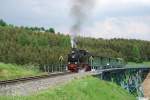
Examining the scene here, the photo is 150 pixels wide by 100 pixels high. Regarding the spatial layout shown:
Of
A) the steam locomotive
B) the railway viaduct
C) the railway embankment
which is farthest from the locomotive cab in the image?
the railway embankment

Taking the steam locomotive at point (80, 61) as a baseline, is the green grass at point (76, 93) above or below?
below

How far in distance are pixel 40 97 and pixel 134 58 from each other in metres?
140

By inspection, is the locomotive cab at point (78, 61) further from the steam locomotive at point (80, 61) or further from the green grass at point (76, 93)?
the green grass at point (76, 93)

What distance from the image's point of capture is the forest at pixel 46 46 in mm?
82562

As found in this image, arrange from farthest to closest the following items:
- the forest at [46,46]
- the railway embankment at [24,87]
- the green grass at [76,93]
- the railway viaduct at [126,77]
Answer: the forest at [46,46], the railway viaduct at [126,77], the green grass at [76,93], the railway embankment at [24,87]

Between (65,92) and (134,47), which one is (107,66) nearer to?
(65,92)

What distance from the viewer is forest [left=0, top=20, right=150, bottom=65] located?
8256 cm

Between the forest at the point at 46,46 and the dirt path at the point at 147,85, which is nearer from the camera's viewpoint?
the forest at the point at 46,46

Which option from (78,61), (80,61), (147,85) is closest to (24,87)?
(78,61)

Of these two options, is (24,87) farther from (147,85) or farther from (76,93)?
(147,85)

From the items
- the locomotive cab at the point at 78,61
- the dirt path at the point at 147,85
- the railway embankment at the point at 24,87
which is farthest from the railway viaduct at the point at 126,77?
the railway embankment at the point at 24,87

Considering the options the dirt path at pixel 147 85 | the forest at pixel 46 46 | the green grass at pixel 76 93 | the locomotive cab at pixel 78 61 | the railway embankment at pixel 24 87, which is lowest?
the dirt path at pixel 147 85

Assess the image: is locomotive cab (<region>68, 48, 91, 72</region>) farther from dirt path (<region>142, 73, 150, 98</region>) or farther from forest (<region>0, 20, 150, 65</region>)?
dirt path (<region>142, 73, 150, 98</region>)

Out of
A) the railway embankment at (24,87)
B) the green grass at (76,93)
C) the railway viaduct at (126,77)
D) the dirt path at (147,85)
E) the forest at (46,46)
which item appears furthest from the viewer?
the dirt path at (147,85)
